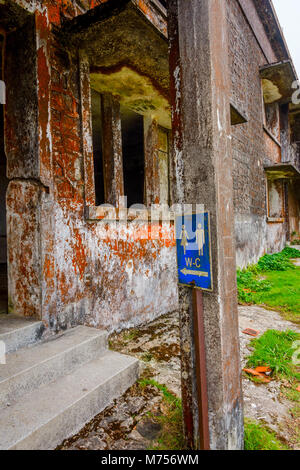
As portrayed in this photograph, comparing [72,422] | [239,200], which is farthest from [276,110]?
[72,422]

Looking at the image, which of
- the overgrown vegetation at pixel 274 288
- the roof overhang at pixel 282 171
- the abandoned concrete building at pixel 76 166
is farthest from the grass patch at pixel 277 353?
the roof overhang at pixel 282 171

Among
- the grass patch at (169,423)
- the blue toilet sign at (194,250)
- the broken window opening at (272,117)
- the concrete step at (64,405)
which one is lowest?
the grass patch at (169,423)

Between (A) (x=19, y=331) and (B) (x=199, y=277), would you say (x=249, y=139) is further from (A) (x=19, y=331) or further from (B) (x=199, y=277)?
(A) (x=19, y=331)

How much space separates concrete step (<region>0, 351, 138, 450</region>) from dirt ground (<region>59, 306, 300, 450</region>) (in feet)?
0.24

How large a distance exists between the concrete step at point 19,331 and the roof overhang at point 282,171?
847 cm

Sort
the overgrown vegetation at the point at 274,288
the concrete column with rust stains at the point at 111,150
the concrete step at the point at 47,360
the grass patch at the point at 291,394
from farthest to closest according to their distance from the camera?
the overgrown vegetation at the point at 274,288 < the concrete column with rust stains at the point at 111,150 < the grass patch at the point at 291,394 < the concrete step at the point at 47,360

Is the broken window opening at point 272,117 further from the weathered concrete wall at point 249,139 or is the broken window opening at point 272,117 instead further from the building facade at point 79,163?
the building facade at point 79,163

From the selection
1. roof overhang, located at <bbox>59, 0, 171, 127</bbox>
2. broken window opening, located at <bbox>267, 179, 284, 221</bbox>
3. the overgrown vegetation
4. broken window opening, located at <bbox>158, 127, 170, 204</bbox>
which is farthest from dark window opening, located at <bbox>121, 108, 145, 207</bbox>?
broken window opening, located at <bbox>267, 179, 284, 221</bbox>

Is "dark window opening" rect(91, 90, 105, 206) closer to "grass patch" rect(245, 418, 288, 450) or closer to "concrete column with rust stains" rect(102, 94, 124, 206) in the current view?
"concrete column with rust stains" rect(102, 94, 124, 206)

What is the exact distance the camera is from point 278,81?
9.21 metres

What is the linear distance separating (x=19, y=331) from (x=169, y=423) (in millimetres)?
1252

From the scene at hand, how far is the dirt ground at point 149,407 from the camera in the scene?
64.4 inches

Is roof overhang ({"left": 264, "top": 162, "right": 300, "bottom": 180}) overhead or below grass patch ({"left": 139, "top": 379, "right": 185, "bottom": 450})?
overhead

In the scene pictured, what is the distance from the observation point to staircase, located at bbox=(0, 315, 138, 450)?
1.53m
